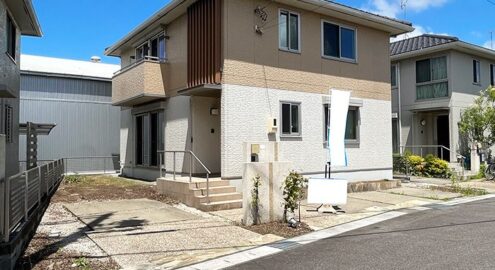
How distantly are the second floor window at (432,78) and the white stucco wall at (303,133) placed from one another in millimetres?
5804

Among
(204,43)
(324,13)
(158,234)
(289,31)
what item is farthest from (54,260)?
(324,13)

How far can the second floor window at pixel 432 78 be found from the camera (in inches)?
839

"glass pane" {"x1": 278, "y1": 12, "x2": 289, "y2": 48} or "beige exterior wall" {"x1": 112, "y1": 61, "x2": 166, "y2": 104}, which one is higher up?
"glass pane" {"x1": 278, "y1": 12, "x2": 289, "y2": 48}

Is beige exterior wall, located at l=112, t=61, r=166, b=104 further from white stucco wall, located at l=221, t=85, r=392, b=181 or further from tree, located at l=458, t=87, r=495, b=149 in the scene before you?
tree, located at l=458, t=87, r=495, b=149

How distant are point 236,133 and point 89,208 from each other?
14.6 ft

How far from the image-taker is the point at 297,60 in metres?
14.4

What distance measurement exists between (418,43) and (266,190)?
677 inches

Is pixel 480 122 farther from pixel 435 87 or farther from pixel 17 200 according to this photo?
pixel 17 200

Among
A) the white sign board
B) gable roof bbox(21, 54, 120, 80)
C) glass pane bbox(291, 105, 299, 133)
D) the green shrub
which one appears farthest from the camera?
gable roof bbox(21, 54, 120, 80)

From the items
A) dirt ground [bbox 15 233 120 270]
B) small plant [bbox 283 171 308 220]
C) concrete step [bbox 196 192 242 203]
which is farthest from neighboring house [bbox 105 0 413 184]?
dirt ground [bbox 15 233 120 270]

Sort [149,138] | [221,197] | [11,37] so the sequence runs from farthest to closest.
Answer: [149,138], [11,37], [221,197]

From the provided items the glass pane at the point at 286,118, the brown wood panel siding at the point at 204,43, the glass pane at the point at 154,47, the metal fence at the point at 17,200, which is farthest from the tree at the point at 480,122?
the metal fence at the point at 17,200

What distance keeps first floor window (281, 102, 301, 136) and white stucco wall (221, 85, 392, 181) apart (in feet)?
0.54

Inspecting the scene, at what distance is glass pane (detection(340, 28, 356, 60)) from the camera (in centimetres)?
1585
